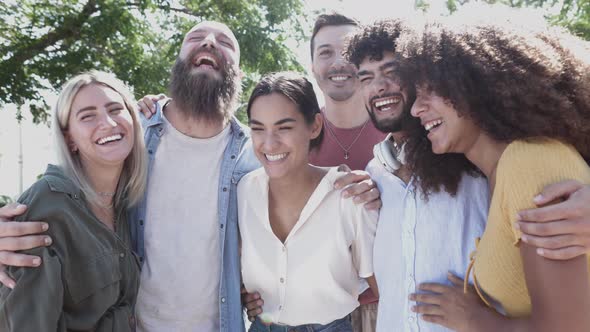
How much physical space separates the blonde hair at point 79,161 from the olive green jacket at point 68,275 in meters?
0.08

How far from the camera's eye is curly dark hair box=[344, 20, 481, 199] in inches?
96.3

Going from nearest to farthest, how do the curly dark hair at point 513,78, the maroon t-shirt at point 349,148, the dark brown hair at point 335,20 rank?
the curly dark hair at point 513,78
the maroon t-shirt at point 349,148
the dark brown hair at point 335,20

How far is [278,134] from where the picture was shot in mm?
3018

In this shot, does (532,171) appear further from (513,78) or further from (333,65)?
(333,65)

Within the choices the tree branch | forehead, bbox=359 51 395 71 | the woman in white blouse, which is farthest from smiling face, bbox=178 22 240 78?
the tree branch

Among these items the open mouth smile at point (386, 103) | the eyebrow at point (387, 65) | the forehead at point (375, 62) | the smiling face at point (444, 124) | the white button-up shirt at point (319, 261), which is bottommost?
the white button-up shirt at point (319, 261)

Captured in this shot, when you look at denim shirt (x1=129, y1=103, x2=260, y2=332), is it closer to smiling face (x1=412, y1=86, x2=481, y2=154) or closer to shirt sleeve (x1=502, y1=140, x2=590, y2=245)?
smiling face (x1=412, y1=86, x2=481, y2=154)

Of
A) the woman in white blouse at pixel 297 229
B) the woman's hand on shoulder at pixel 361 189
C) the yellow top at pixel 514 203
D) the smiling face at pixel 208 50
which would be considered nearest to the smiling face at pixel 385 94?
the woman's hand on shoulder at pixel 361 189

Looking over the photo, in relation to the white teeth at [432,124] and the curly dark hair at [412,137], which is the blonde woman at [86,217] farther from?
the white teeth at [432,124]

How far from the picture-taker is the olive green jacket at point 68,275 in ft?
7.55

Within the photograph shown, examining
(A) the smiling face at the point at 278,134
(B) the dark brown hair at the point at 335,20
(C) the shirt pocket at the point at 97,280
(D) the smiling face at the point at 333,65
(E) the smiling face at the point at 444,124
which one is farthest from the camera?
(B) the dark brown hair at the point at 335,20

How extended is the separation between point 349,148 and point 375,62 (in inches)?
53.4

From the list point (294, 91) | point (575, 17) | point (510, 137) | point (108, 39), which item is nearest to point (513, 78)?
point (510, 137)

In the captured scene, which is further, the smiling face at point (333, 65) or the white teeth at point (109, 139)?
the smiling face at point (333, 65)
